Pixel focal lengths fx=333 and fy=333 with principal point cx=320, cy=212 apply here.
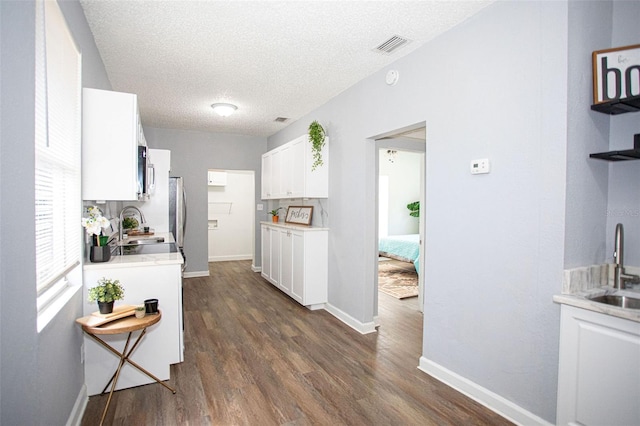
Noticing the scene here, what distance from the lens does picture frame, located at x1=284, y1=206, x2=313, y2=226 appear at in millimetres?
4771

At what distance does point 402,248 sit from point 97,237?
5149mm

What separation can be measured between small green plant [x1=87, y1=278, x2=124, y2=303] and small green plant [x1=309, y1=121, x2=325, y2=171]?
2.63 metres

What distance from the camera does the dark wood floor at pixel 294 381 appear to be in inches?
83.3

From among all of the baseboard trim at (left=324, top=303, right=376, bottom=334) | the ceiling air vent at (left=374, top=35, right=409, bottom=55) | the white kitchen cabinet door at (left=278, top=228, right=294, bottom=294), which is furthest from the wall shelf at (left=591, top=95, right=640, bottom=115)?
the white kitchen cabinet door at (left=278, top=228, right=294, bottom=294)

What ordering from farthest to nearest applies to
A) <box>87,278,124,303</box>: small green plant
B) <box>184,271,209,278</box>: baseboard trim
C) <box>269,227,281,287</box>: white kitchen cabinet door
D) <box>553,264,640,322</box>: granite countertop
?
<box>184,271,209,278</box>: baseboard trim, <box>269,227,281,287</box>: white kitchen cabinet door, <box>87,278,124,303</box>: small green plant, <box>553,264,640,322</box>: granite countertop

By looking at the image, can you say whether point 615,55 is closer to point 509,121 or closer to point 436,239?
point 509,121

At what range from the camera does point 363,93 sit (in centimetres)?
353

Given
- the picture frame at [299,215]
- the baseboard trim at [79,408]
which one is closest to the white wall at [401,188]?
the picture frame at [299,215]

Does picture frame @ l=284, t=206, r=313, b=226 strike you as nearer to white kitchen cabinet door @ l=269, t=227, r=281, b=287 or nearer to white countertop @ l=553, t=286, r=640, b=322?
white kitchen cabinet door @ l=269, t=227, r=281, b=287

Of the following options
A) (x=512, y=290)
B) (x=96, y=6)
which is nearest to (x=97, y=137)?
(x=96, y=6)

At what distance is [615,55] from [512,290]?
1442 mm

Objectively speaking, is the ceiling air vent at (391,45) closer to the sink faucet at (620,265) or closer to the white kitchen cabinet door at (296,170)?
the white kitchen cabinet door at (296,170)

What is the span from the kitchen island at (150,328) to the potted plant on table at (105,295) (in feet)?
0.75

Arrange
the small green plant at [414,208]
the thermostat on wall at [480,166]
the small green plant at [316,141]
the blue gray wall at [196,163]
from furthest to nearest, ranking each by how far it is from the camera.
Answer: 1. the small green plant at [414,208]
2. the blue gray wall at [196,163]
3. the small green plant at [316,141]
4. the thermostat on wall at [480,166]
